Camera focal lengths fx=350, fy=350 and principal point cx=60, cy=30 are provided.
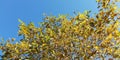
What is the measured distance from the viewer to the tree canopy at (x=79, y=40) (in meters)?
30.3

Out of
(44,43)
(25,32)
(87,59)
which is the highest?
(25,32)

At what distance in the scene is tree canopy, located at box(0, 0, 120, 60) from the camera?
30312mm

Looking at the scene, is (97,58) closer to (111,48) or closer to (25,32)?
(111,48)

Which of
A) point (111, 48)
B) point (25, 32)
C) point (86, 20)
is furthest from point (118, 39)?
point (25, 32)

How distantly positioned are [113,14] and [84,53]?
14.9ft

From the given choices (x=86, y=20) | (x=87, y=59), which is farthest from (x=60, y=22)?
(x=87, y=59)

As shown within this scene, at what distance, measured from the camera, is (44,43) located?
31.2 meters

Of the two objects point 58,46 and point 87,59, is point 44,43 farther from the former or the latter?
point 87,59

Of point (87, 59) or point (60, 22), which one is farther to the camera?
point (60, 22)

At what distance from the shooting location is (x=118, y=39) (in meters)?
31.1

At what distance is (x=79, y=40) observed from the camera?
30.5 m

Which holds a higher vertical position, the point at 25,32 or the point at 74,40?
the point at 25,32

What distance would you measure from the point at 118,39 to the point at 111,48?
107 centimetres

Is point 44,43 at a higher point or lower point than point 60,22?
lower
